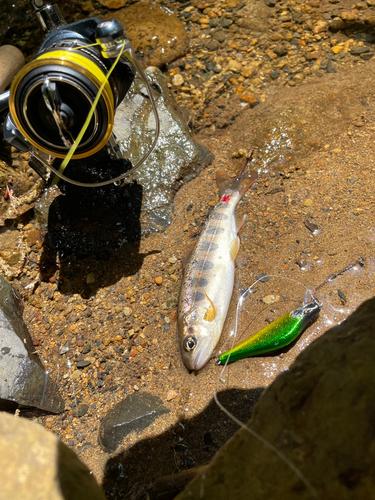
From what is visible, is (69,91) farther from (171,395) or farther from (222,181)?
(171,395)

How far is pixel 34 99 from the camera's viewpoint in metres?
2.46

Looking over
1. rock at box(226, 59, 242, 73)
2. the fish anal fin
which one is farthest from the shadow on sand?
rock at box(226, 59, 242, 73)

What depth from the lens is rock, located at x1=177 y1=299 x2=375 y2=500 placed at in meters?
1.23

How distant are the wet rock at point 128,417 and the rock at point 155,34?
4633 mm

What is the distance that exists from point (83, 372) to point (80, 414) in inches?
14.5

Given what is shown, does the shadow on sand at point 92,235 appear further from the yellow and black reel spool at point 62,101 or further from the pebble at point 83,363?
the yellow and black reel spool at point 62,101

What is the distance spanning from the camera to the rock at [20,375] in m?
2.88

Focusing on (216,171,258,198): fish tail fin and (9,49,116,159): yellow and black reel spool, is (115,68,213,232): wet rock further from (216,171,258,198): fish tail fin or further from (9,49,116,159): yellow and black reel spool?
(9,49,116,159): yellow and black reel spool

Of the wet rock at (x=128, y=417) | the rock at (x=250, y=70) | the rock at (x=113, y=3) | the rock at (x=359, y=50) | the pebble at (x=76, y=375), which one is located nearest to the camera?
the wet rock at (x=128, y=417)

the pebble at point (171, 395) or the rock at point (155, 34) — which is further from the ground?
the rock at point (155, 34)

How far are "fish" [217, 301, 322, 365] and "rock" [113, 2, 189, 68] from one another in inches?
Answer: 168

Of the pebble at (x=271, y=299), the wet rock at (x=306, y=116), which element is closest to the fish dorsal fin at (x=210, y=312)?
the pebble at (x=271, y=299)

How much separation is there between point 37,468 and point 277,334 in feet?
6.70

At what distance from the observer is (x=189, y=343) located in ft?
10.3
